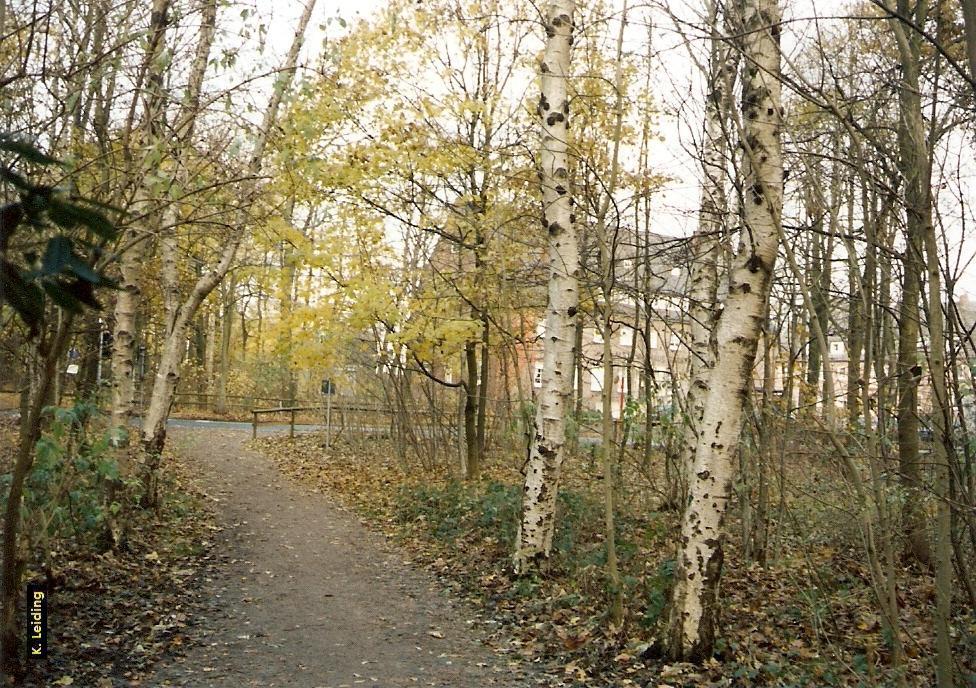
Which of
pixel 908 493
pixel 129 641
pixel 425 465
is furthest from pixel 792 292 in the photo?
pixel 425 465

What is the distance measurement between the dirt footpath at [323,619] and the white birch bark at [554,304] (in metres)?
1.17

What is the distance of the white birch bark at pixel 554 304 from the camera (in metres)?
8.30

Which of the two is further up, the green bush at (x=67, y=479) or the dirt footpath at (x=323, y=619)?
the green bush at (x=67, y=479)

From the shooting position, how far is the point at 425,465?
15.6 m

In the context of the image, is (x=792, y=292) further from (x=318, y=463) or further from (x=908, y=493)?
→ (x=318, y=463)

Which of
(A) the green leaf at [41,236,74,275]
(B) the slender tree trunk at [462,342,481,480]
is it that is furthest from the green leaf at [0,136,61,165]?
(B) the slender tree trunk at [462,342,481,480]

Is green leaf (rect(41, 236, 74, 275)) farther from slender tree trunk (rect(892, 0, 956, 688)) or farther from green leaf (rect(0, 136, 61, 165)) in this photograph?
slender tree trunk (rect(892, 0, 956, 688))

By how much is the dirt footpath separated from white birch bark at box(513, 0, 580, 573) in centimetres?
117

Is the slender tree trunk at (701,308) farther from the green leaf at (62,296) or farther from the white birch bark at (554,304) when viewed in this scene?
the green leaf at (62,296)

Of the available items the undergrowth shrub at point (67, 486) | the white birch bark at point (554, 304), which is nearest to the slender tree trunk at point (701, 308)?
the white birch bark at point (554, 304)

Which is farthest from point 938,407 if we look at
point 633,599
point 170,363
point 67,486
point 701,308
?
point 170,363

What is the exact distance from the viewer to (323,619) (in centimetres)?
721

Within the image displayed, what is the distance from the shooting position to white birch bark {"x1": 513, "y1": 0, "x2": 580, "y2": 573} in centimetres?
830

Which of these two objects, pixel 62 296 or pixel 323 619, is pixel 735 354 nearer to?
pixel 323 619
